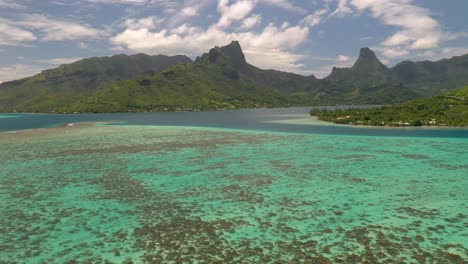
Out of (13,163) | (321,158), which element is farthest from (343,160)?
(13,163)


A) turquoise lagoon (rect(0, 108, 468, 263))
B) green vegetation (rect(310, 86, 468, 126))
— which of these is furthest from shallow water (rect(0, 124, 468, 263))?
green vegetation (rect(310, 86, 468, 126))

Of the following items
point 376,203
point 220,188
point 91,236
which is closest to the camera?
point 91,236

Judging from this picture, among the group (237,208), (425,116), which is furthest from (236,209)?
(425,116)

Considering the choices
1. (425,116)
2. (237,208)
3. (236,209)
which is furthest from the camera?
(425,116)

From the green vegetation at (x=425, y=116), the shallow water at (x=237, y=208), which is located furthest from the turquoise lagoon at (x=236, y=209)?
the green vegetation at (x=425, y=116)

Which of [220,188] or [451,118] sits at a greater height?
[451,118]

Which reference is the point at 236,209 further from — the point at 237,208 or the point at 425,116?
the point at 425,116

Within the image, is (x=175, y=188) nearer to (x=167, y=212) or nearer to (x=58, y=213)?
(x=167, y=212)
